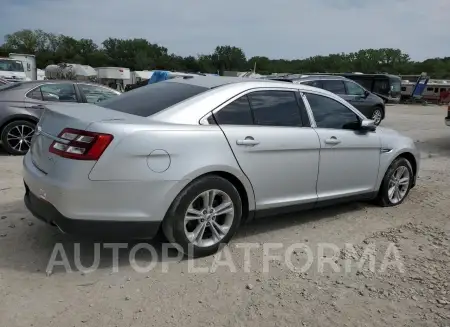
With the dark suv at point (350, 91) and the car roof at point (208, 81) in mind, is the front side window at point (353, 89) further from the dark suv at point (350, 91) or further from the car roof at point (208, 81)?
the car roof at point (208, 81)

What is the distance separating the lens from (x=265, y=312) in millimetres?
2877

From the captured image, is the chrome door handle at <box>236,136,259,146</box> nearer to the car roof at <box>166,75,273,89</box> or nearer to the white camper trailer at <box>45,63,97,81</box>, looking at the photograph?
the car roof at <box>166,75,273,89</box>

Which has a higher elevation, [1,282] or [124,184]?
[124,184]

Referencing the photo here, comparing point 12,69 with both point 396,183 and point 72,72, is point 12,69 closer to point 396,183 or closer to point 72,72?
point 72,72

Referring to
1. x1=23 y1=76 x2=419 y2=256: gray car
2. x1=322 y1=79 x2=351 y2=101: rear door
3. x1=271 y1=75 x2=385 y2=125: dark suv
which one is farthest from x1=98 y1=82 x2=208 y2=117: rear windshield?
x1=322 y1=79 x2=351 y2=101: rear door

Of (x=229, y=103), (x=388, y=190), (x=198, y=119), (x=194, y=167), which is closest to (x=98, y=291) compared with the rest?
(x=194, y=167)

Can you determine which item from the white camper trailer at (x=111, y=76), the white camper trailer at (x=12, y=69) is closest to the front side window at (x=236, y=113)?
the white camper trailer at (x=12, y=69)

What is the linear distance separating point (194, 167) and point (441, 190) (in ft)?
14.2

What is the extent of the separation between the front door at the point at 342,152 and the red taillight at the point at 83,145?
2.21 metres

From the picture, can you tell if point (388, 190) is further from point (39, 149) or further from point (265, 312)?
point (39, 149)

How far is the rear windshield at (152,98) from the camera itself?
3684mm

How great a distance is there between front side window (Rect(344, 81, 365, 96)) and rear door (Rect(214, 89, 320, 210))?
10528mm

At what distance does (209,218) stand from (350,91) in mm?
11906

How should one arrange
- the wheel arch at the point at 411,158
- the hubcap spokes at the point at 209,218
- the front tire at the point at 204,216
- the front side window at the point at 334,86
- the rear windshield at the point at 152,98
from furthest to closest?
the front side window at the point at 334,86 < the wheel arch at the point at 411,158 < the rear windshield at the point at 152,98 < the hubcap spokes at the point at 209,218 < the front tire at the point at 204,216
